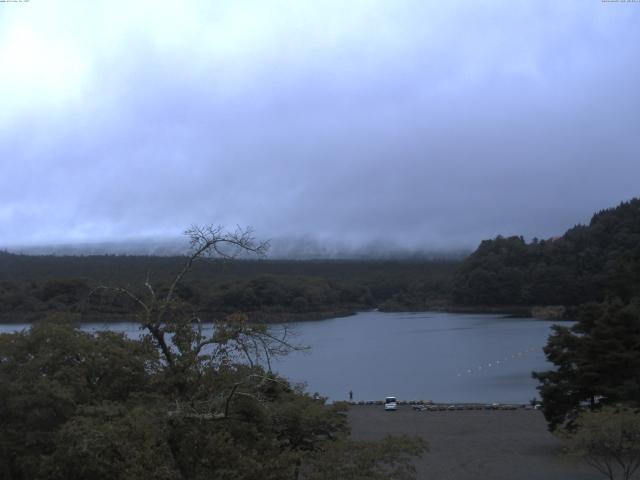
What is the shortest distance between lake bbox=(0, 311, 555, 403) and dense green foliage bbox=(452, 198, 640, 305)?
26.8 ft

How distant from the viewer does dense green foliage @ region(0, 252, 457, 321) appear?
60.3 metres

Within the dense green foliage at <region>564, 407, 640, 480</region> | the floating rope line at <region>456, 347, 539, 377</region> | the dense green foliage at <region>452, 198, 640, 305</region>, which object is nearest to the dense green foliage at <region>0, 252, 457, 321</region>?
the dense green foliage at <region>452, 198, 640, 305</region>

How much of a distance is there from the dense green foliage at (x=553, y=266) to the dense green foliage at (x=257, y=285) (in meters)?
8.44

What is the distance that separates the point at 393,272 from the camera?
12419 centimetres

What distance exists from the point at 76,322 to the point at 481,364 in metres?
37.5

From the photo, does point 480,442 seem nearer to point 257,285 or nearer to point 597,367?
point 597,367

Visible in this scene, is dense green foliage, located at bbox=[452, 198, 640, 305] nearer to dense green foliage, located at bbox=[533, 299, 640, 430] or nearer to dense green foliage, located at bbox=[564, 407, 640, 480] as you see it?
dense green foliage, located at bbox=[533, 299, 640, 430]

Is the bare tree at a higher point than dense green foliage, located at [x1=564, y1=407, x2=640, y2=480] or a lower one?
higher

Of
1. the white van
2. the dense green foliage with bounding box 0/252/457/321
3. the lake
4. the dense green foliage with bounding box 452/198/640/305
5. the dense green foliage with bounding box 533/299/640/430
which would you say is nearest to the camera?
the dense green foliage with bounding box 533/299/640/430

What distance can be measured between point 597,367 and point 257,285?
195ft

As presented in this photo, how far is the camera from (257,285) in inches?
3017

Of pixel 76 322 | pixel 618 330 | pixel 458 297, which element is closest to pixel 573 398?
pixel 618 330

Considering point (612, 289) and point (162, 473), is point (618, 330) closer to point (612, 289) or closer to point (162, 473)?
point (162, 473)

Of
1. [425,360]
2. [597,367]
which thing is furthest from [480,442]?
[425,360]
